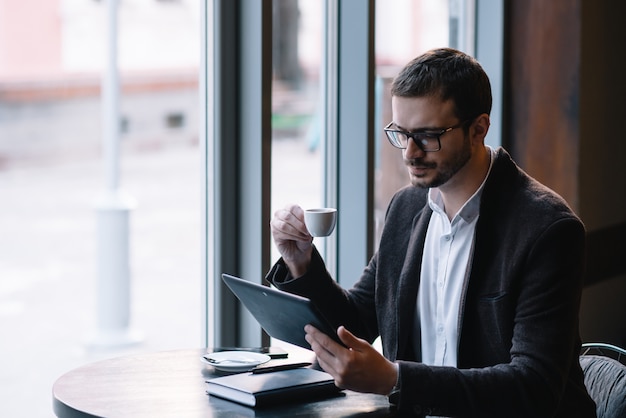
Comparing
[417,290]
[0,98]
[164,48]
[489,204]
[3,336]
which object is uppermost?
[164,48]

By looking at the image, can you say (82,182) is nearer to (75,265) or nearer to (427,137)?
(75,265)

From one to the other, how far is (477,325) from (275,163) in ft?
3.81

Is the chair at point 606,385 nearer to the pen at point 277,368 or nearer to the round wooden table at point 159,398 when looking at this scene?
the round wooden table at point 159,398

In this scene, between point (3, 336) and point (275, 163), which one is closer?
point (3, 336)

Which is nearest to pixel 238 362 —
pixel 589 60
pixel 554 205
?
pixel 554 205

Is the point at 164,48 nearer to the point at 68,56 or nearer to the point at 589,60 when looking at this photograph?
the point at 68,56

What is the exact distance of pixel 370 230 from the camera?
3.20 metres

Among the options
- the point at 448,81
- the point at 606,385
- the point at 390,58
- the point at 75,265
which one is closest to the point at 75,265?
the point at 75,265

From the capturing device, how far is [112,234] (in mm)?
2596

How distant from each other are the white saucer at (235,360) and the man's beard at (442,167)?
0.53 m

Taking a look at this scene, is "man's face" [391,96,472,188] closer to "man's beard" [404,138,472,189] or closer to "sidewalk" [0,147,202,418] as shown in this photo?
"man's beard" [404,138,472,189]

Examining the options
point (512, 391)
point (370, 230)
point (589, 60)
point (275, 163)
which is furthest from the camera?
point (589, 60)

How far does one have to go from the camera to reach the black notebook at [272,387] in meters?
1.81

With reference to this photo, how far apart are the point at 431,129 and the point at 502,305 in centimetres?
40
